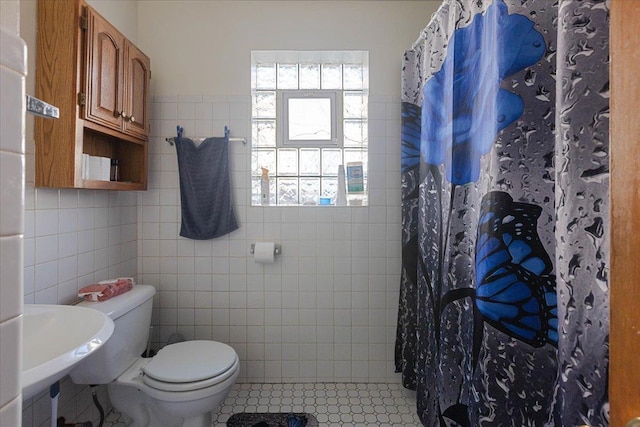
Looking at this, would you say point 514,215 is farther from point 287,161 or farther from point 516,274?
point 287,161

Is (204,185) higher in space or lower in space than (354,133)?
lower

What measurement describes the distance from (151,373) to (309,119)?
1.68 meters

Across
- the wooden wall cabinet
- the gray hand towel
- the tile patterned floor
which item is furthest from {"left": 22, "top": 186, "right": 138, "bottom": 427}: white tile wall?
the tile patterned floor

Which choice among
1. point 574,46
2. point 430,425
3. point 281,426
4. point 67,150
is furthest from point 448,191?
point 67,150

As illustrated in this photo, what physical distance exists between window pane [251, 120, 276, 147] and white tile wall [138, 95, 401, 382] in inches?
8.4

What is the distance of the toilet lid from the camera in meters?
1.41

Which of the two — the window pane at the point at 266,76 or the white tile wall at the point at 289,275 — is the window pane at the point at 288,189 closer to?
the white tile wall at the point at 289,275

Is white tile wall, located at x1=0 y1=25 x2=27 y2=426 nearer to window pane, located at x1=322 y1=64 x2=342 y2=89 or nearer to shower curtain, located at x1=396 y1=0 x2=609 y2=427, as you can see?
shower curtain, located at x1=396 y1=0 x2=609 y2=427

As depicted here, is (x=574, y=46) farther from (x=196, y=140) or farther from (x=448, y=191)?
(x=196, y=140)

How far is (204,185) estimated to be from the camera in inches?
77.0

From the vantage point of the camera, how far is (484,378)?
1050mm

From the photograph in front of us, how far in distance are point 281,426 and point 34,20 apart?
83.8 inches

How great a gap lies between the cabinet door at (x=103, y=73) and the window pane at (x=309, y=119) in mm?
996

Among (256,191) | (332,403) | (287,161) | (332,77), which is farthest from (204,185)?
(332,403)
